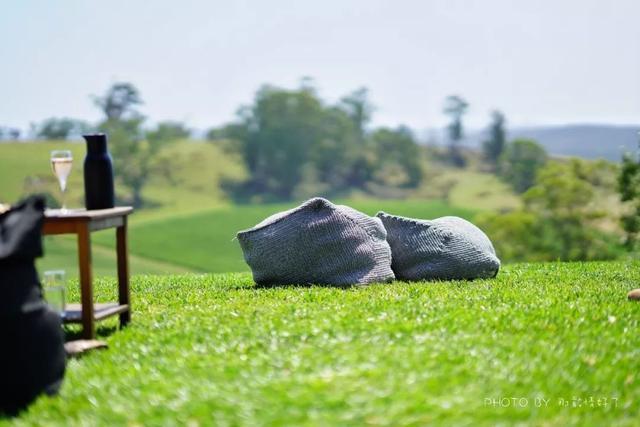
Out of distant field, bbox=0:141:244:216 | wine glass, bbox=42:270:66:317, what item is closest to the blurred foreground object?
wine glass, bbox=42:270:66:317

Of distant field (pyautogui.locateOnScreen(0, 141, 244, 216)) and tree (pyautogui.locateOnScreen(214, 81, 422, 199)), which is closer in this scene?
distant field (pyautogui.locateOnScreen(0, 141, 244, 216))

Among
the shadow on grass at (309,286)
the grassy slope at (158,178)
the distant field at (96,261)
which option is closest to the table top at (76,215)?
the shadow on grass at (309,286)

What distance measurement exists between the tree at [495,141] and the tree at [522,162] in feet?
72.9

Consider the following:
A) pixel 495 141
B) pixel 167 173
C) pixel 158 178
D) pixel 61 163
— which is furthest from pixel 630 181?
pixel 495 141

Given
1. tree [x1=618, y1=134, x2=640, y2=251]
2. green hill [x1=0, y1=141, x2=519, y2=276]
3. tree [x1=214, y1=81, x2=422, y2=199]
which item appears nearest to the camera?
tree [x1=618, y1=134, x2=640, y2=251]

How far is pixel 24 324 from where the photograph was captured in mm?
5148

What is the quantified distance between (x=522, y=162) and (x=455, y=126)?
41320 millimetres

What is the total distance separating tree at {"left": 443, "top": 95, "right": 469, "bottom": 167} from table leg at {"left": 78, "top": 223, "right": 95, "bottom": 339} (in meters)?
123

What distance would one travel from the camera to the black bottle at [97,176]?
6809mm

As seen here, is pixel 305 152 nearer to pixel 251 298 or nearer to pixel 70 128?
pixel 70 128

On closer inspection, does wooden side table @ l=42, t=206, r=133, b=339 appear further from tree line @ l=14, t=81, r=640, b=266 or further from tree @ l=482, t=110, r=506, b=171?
tree @ l=482, t=110, r=506, b=171

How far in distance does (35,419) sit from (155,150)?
9864 cm

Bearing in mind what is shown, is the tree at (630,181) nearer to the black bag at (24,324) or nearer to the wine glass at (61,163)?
the wine glass at (61,163)

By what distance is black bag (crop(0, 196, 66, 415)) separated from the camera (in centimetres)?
511
